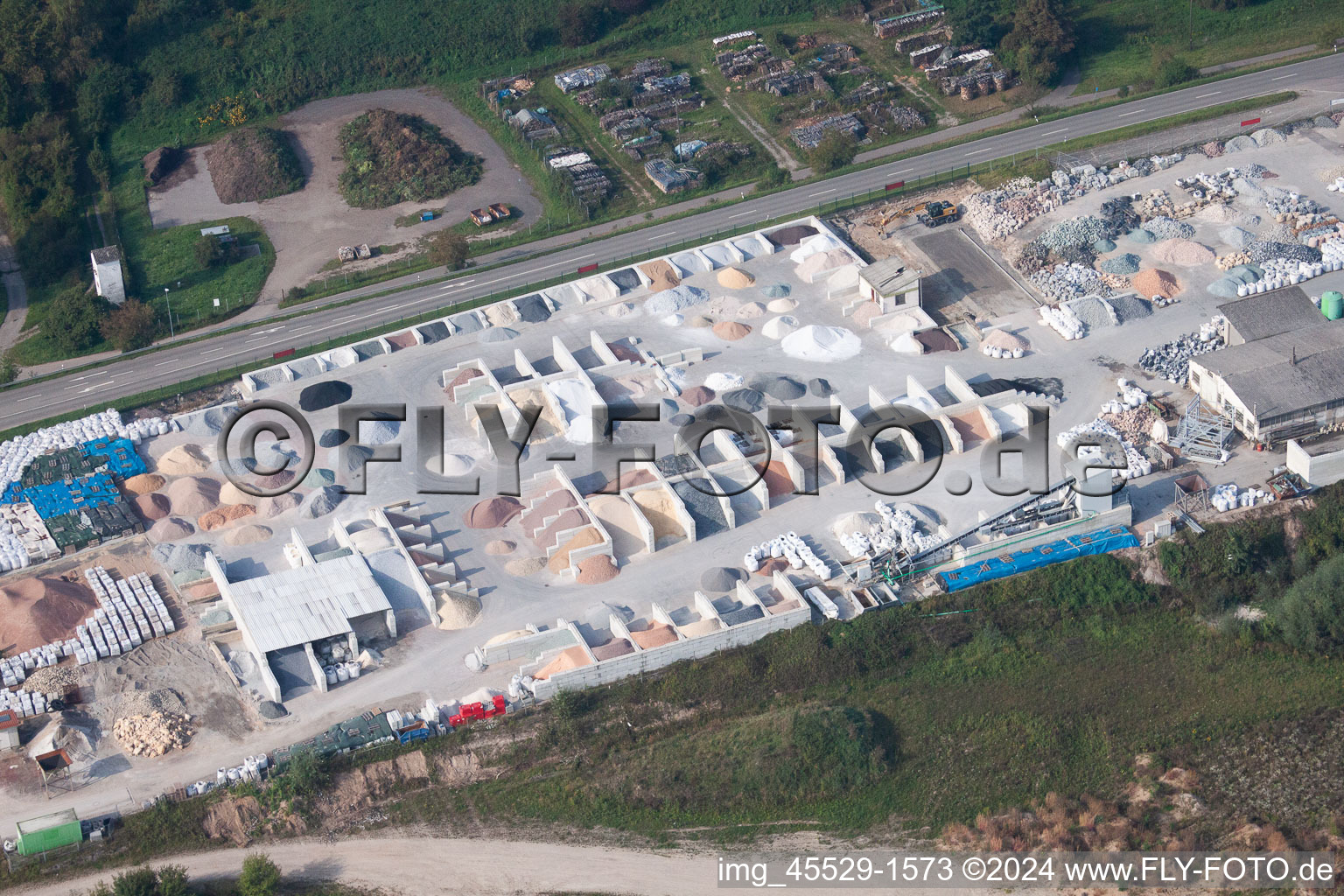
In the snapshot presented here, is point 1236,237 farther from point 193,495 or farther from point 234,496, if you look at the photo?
point 193,495

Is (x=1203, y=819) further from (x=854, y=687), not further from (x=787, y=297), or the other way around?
(x=787, y=297)

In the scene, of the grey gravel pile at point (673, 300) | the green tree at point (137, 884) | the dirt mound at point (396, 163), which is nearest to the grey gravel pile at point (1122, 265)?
the grey gravel pile at point (673, 300)

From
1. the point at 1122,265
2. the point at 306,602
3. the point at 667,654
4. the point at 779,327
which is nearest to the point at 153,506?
the point at 306,602

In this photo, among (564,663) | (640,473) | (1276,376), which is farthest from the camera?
(1276,376)

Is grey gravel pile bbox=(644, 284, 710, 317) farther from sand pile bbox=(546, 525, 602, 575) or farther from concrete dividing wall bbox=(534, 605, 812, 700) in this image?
concrete dividing wall bbox=(534, 605, 812, 700)

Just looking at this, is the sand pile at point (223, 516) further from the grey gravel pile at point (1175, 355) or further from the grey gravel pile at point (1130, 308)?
the grey gravel pile at point (1130, 308)

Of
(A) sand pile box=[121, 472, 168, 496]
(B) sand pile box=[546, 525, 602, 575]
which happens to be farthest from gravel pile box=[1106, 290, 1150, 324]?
(A) sand pile box=[121, 472, 168, 496]

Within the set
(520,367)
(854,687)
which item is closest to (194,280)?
(520,367)
